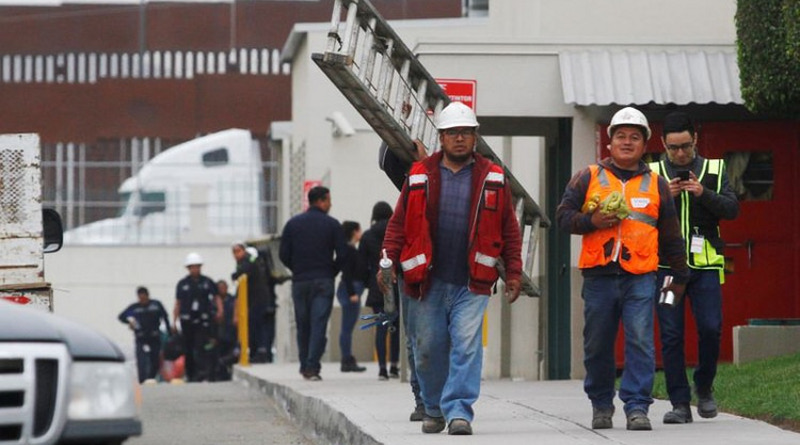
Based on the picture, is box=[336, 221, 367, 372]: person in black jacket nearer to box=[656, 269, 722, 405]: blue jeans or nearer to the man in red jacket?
box=[656, 269, 722, 405]: blue jeans

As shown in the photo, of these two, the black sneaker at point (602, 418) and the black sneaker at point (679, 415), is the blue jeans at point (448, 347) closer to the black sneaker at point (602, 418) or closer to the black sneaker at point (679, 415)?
the black sneaker at point (602, 418)

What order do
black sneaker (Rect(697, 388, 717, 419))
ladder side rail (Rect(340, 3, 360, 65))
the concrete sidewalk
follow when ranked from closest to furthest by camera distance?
1. the concrete sidewalk
2. black sneaker (Rect(697, 388, 717, 419))
3. ladder side rail (Rect(340, 3, 360, 65))

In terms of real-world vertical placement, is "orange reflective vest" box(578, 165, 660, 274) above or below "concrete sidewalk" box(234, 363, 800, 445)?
above

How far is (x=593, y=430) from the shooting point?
10.6m

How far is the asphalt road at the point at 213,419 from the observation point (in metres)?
13.9

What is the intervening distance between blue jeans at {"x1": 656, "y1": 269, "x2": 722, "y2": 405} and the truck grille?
5.56 m

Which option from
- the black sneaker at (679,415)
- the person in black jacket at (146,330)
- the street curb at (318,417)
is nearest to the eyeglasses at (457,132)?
the street curb at (318,417)

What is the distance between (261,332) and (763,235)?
12500mm

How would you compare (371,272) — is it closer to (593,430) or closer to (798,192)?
(798,192)

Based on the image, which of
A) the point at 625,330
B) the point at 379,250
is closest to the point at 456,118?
the point at 625,330

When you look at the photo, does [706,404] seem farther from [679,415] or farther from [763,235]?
[763,235]

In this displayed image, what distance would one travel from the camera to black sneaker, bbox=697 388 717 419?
11.4m

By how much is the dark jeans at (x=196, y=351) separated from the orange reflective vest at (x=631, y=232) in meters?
18.2

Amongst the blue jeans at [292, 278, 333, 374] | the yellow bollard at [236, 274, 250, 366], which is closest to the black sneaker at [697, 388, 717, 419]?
the blue jeans at [292, 278, 333, 374]
